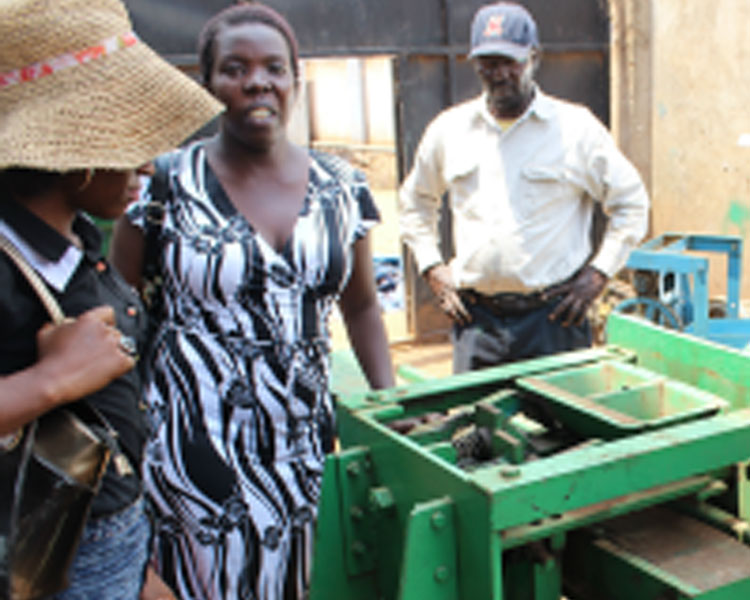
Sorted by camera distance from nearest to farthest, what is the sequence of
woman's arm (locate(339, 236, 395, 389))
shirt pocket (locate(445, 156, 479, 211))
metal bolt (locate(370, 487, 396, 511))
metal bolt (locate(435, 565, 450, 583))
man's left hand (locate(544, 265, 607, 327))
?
metal bolt (locate(435, 565, 450, 583))
metal bolt (locate(370, 487, 396, 511))
woman's arm (locate(339, 236, 395, 389))
man's left hand (locate(544, 265, 607, 327))
shirt pocket (locate(445, 156, 479, 211))

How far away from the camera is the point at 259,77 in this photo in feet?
6.45

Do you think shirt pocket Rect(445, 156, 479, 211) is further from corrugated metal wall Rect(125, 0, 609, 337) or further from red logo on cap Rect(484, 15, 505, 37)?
corrugated metal wall Rect(125, 0, 609, 337)

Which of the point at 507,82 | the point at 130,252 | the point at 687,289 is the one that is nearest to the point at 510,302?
the point at 507,82

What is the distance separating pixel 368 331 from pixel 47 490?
1.17 meters

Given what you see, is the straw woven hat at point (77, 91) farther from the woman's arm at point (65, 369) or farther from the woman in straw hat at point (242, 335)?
the woman in straw hat at point (242, 335)

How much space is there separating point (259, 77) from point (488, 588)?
4.08 ft

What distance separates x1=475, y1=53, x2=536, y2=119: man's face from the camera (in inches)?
132

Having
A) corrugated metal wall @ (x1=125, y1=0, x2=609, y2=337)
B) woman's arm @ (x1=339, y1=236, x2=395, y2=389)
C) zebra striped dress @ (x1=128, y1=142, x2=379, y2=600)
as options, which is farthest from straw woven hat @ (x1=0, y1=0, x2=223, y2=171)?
corrugated metal wall @ (x1=125, y1=0, x2=609, y2=337)

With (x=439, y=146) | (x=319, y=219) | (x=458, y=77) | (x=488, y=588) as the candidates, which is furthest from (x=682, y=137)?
(x=488, y=588)

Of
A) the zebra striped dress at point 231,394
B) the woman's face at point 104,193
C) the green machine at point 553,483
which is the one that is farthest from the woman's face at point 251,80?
the green machine at point 553,483

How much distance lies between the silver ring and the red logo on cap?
2335 mm

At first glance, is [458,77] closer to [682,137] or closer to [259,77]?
[682,137]

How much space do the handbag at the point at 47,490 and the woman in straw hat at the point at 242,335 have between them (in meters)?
0.60

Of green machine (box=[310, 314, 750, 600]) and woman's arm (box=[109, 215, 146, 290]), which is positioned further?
woman's arm (box=[109, 215, 146, 290])
